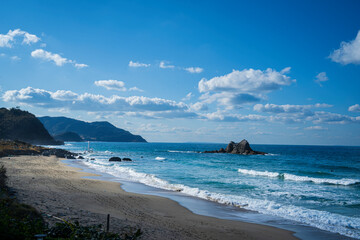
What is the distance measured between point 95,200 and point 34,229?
8.43m

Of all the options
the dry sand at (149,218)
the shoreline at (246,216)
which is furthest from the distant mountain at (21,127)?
the shoreline at (246,216)

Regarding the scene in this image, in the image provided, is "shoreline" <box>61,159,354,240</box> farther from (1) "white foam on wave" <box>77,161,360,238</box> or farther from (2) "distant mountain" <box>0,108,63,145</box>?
(2) "distant mountain" <box>0,108,63,145</box>

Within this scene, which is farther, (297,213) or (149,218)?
(297,213)

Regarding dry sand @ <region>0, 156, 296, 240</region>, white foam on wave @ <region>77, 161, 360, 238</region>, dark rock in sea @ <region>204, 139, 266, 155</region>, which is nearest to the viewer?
dry sand @ <region>0, 156, 296, 240</region>

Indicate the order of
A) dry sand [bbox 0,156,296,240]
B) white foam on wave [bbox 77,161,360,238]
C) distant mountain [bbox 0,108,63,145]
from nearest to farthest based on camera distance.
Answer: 1. dry sand [bbox 0,156,296,240]
2. white foam on wave [bbox 77,161,360,238]
3. distant mountain [bbox 0,108,63,145]

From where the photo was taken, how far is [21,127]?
109000 mm

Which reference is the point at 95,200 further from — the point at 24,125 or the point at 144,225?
the point at 24,125

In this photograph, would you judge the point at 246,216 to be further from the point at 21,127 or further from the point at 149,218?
the point at 21,127

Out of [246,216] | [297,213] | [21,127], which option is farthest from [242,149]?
[21,127]

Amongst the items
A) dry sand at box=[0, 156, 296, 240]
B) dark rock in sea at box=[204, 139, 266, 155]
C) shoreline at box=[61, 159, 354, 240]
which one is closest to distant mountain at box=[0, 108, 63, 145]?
dark rock in sea at box=[204, 139, 266, 155]

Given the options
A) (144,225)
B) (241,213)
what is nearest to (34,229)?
(144,225)

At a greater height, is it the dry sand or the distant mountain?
the distant mountain

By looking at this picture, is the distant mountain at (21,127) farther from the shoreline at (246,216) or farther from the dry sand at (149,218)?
the shoreline at (246,216)

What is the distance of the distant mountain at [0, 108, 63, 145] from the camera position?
336 feet
